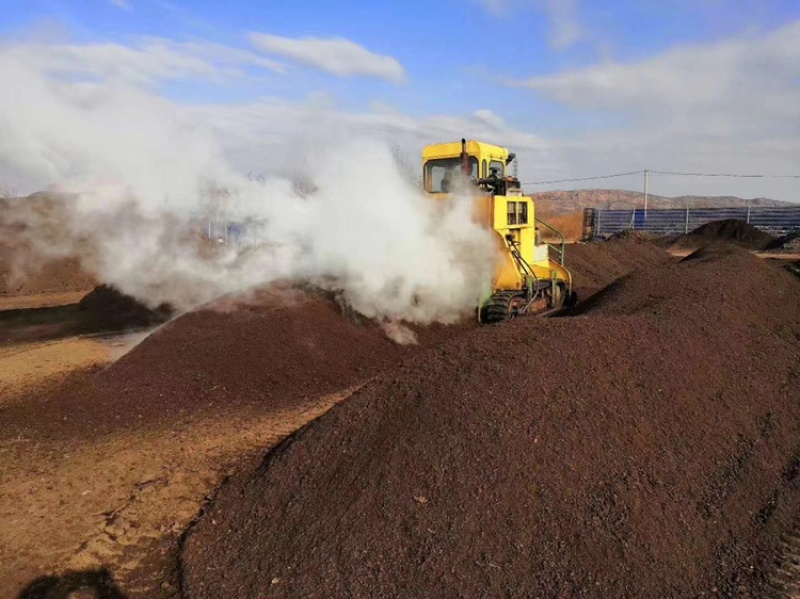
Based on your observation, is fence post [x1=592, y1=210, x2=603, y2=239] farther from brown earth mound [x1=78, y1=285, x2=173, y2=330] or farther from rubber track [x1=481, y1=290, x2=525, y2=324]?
brown earth mound [x1=78, y1=285, x2=173, y2=330]

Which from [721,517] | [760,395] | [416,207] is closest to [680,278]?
[760,395]

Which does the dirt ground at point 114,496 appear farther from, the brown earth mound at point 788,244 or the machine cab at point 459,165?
the brown earth mound at point 788,244

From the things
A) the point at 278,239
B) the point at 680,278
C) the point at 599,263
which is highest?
the point at 278,239

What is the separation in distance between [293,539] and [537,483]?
1955 millimetres

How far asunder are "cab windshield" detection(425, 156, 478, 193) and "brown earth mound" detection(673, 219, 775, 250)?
25.0m

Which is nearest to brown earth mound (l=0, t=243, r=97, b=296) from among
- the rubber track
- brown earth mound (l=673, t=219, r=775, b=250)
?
the rubber track

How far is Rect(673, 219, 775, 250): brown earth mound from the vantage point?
32125 millimetres

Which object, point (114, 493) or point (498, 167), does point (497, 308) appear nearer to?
point (498, 167)

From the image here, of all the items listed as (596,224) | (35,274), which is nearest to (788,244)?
(596,224)

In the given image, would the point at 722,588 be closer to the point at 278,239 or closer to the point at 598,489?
the point at 598,489

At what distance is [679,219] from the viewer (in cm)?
4012

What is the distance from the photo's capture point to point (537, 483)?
Result: 15.5ft

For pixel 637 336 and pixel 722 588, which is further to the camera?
pixel 637 336

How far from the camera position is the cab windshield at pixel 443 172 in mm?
12648
